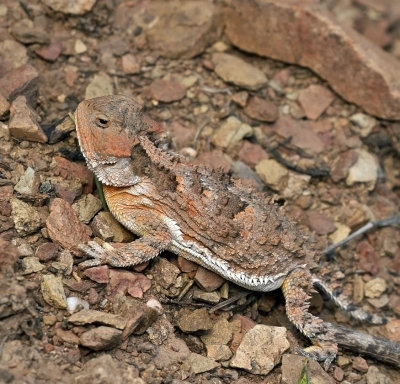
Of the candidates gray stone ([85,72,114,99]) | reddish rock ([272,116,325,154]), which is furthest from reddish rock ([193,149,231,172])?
gray stone ([85,72,114,99])

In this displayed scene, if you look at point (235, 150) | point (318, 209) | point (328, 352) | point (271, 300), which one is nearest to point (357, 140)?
point (318, 209)

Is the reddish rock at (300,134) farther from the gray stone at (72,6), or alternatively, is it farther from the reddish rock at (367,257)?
the gray stone at (72,6)

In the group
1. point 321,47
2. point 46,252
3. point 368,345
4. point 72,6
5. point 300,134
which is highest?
point 321,47

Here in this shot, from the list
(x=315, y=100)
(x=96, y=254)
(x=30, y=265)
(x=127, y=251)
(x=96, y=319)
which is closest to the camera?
(x=96, y=319)

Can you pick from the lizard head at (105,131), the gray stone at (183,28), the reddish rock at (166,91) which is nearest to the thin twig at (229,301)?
the lizard head at (105,131)

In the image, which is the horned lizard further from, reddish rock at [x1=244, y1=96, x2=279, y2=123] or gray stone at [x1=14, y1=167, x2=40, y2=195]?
reddish rock at [x1=244, y1=96, x2=279, y2=123]

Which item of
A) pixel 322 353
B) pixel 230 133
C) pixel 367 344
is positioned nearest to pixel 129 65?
pixel 230 133

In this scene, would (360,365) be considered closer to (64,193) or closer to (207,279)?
(207,279)
